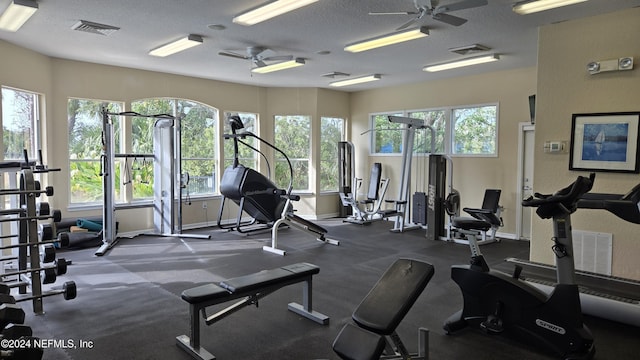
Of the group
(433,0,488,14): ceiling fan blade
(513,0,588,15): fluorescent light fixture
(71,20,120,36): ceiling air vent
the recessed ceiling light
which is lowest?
(433,0,488,14): ceiling fan blade

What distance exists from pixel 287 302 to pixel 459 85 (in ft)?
18.5

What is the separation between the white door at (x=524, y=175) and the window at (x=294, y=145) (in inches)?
166

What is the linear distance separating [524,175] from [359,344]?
585 cm

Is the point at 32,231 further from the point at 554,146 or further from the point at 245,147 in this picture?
the point at 245,147

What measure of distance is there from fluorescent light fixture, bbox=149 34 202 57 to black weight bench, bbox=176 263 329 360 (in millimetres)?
3130

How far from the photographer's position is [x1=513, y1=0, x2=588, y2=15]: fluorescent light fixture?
3.80 metres

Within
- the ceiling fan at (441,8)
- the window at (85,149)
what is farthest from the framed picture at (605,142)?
the window at (85,149)

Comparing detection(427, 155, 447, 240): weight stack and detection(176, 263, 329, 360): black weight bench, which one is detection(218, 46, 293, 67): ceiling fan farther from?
detection(176, 263, 329, 360): black weight bench

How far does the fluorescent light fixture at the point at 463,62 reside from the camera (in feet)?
19.9

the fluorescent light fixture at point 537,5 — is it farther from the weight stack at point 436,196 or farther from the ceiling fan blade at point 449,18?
the weight stack at point 436,196

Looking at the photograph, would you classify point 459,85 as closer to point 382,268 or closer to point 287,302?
point 382,268

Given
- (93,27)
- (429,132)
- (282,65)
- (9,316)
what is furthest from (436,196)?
(9,316)

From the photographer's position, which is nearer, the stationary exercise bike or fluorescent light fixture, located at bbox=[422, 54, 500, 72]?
the stationary exercise bike

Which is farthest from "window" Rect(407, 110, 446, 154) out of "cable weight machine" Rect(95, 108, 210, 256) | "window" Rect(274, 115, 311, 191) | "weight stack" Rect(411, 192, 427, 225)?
"cable weight machine" Rect(95, 108, 210, 256)
